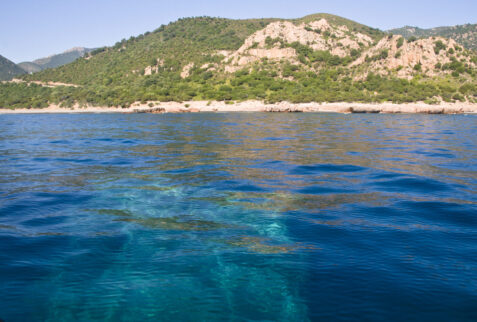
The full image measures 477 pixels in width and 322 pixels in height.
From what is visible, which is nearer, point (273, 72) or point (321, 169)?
point (321, 169)

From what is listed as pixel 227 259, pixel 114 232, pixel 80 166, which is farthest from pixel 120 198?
pixel 80 166

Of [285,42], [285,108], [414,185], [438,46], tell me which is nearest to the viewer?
[414,185]

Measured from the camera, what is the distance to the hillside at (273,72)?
290ft

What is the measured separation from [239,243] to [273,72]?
106633 millimetres

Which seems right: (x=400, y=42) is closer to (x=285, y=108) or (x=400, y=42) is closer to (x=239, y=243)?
(x=285, y=108)

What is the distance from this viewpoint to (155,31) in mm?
182500

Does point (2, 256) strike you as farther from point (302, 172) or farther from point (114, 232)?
point (302, 172)

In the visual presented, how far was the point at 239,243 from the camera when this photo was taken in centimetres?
687

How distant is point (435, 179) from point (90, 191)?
38.9ft

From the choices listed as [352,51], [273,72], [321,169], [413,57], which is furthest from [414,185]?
[352,51]

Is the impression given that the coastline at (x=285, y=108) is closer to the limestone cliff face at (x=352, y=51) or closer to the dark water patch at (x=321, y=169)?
the limestone cliff face at (x=352, y=51)

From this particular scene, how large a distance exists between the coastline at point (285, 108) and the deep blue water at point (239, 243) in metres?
57.7

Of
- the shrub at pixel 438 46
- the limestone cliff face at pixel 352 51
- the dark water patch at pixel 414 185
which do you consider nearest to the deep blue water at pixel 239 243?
the dark water patch at pixel 414 185

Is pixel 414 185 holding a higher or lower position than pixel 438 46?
lower
